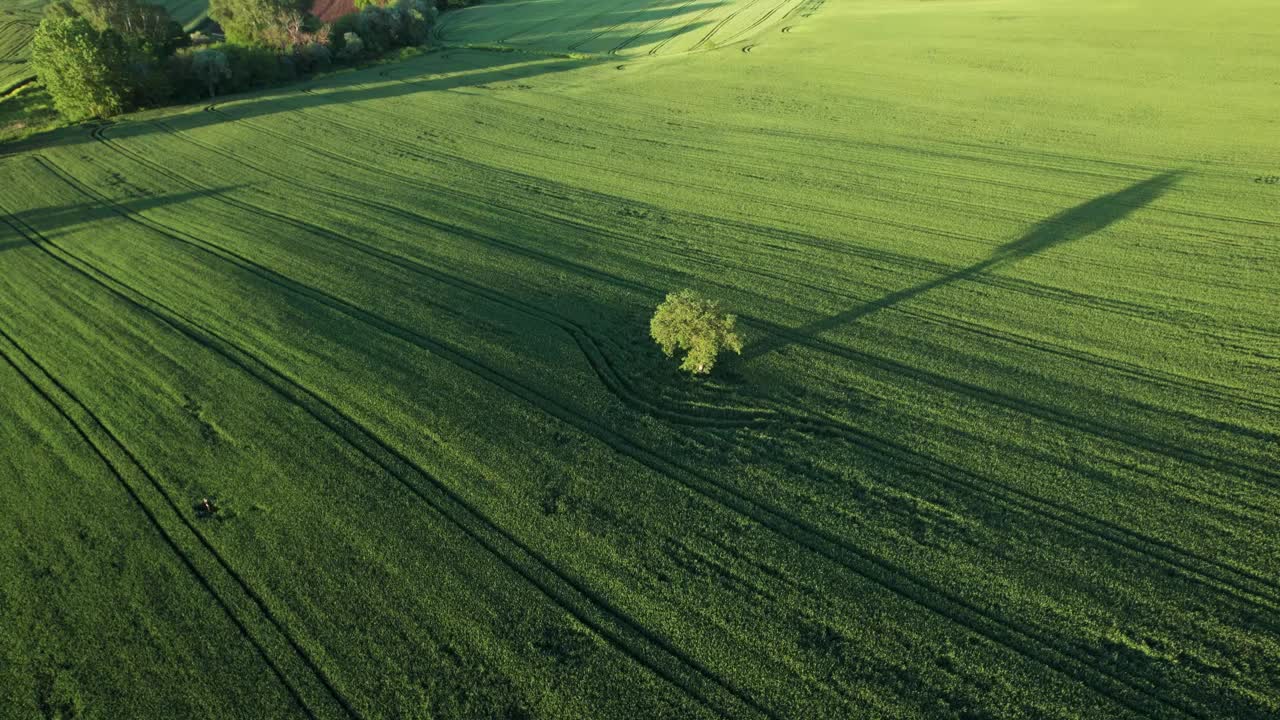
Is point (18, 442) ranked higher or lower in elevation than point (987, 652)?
higher

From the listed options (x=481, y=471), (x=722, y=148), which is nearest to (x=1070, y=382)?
(x=481, y=471)

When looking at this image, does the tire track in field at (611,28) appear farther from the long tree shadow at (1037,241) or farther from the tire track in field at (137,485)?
the tire track in field at (137,485)

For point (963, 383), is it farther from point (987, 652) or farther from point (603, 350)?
point (603, 350)

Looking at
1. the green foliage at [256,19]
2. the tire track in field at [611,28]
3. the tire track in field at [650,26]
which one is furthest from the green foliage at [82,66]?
the tire track in field at [650,26]

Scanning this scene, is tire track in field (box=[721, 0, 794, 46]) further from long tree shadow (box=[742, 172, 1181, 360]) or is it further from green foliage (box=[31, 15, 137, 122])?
green foliage (box=[31, 15, 137, 122])

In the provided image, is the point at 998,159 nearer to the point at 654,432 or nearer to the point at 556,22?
the point at 654,432

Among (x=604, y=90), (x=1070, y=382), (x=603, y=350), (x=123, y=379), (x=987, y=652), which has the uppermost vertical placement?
(x=604, y=90)

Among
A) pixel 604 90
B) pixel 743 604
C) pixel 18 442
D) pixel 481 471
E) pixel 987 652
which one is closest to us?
pixel 987 652
